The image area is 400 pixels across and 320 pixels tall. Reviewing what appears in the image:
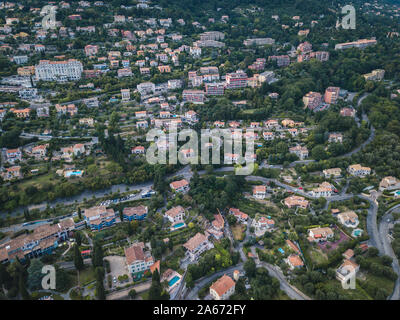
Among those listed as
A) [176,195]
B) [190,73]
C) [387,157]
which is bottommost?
[176,195]

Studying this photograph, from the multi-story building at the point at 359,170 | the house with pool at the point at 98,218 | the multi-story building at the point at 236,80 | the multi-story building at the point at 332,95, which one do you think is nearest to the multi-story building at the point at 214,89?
the multi-story building at the point at 236,80

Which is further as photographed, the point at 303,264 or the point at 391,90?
the point at 391,90

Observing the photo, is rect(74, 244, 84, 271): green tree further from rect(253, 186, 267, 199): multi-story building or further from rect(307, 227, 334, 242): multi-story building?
rect(307, 227, 334, 242): multi-story building

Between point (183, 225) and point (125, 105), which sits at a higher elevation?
point (125, 105)

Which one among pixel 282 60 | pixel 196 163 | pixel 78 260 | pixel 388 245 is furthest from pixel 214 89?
pixel 78 260

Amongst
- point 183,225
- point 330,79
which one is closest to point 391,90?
point 330,79

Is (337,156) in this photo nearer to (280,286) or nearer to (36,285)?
(280,286)

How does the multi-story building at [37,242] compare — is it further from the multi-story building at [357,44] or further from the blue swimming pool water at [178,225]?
the multi-story building at [357,44]
